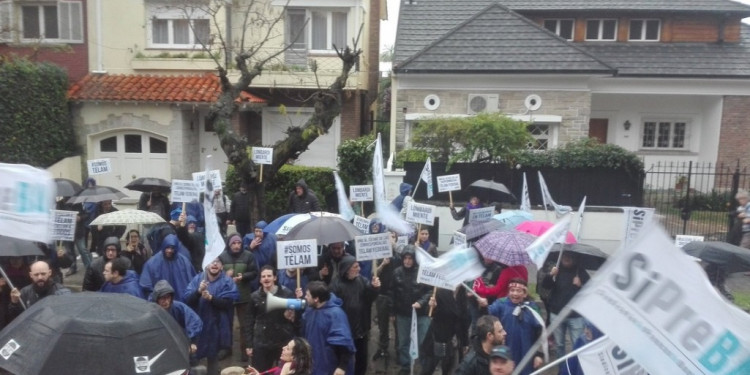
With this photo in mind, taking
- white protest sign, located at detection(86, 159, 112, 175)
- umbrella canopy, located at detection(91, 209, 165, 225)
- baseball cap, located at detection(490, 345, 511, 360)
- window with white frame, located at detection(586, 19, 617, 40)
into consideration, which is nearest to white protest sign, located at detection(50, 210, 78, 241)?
umbrella canopy, located at detection(91, 209, 165, 225)

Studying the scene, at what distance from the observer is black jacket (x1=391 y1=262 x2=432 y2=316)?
7199 millimetres

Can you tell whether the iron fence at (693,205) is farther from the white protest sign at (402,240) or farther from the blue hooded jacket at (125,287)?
the blue hooded jacket at (125,287)

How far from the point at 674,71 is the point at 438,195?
10149 mm

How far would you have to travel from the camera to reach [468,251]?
6312mm

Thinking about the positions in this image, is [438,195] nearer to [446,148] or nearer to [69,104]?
[446,148]

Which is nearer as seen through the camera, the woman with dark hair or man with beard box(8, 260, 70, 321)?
the woman with dark hair

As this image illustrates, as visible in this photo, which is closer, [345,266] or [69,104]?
[345,266]

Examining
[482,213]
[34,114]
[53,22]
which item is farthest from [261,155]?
[53,22]

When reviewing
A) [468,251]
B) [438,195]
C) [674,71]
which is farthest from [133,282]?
[674,71]

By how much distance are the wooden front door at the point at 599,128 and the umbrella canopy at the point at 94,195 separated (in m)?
16.2

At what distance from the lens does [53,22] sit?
1855 centimetres

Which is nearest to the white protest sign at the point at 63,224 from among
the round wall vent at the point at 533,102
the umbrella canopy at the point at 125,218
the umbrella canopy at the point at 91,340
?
the umbrella canopy at the point at 125,218

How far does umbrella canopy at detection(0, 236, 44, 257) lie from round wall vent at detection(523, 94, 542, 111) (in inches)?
549

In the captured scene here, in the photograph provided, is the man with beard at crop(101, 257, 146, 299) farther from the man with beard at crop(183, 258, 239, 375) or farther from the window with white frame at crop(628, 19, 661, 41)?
the window with white frame at crop(628, 19, 661, 41)
